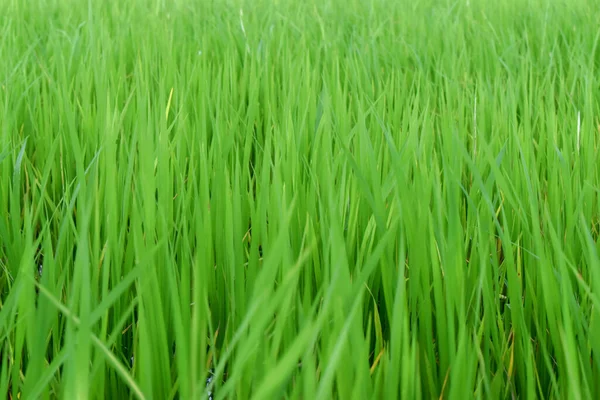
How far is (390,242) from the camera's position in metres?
0.64

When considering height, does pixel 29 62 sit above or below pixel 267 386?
below

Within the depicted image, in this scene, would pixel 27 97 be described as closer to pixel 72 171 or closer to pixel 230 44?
pixel 72 171

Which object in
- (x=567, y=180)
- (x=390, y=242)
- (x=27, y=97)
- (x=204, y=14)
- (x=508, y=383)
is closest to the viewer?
(x=508, y=383)

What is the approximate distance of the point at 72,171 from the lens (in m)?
0.98

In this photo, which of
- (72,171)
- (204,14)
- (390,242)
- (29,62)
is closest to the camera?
(390,242)

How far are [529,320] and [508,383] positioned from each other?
0.38 feet

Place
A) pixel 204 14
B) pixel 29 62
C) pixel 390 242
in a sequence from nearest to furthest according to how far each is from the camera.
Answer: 1. pixel 390 242
2. pixel 29 62
3. pixel 204 14

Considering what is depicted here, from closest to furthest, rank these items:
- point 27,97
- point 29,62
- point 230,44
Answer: point 27,97, point 29,62, point 230,44

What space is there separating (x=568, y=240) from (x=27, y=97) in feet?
3.03

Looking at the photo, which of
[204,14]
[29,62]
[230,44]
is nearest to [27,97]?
[29,62]

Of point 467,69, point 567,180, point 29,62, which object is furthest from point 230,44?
point 567,180

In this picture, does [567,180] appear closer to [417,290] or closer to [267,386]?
[417,290]

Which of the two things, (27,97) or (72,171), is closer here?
(72,171)

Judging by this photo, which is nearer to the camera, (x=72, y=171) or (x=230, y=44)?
(x=72, y=171)
